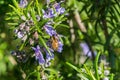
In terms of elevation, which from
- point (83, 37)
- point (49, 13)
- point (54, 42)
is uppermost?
point (49, 13)

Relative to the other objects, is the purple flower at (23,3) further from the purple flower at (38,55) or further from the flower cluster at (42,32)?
the purple flower at (38,55)

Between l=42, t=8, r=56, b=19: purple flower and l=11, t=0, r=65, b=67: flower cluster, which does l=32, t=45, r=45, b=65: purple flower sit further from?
l=42, t=8, r=56, b=19: purple flower

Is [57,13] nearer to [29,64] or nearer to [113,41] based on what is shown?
[29,64]

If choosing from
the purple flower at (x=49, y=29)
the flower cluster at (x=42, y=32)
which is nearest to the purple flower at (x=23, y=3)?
the flower cluster at (x=42, y=32)

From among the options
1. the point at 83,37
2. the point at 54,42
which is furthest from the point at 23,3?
the point at 83,37


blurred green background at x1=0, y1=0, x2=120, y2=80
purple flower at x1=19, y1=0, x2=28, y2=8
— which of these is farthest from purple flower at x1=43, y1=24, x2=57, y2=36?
blurred green background at x1=0, y1=0, x2=120, y2=80

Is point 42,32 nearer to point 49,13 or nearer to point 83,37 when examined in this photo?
point 49,13

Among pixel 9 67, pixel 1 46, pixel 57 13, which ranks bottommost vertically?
pixel 9 67

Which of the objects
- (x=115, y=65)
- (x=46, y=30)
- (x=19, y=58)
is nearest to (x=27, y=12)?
(x=46, y=30)
